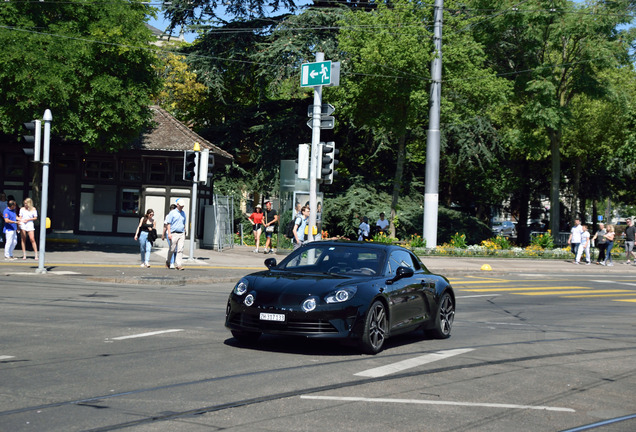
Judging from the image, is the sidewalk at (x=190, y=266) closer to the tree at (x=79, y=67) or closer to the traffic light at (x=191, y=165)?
the traffic light at (x=191, y=165)

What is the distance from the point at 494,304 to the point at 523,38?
2457 centimetres

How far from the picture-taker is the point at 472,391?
7.62 metres

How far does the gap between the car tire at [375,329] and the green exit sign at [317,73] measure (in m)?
10.4

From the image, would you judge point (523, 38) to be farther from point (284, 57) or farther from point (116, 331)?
point (116, 331)

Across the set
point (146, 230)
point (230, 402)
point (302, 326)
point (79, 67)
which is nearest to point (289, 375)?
point (302, 326)

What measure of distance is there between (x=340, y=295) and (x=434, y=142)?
23159 millimetres

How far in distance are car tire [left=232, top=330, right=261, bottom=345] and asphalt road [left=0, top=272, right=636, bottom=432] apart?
167 mm

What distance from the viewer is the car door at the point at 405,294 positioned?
10.1m

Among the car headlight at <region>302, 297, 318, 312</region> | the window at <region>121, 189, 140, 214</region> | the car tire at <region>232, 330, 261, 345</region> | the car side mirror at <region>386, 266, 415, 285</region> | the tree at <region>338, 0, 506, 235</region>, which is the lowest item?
the car tire at <region>232, 330, 261, 345</region>

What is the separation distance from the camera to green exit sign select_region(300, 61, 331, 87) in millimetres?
19219

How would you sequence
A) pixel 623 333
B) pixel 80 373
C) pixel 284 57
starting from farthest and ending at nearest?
pixel 284 57 → pixel 623 333 → pixel 80 373

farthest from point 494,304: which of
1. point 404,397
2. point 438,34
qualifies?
point 438,34

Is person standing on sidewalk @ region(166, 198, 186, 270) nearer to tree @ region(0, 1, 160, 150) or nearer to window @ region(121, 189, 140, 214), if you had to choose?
tree @ region(0, 1, 160, 150)

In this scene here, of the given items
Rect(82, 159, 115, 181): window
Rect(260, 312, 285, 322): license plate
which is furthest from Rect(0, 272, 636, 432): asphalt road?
Rect(82, 159, 115, 181): window
